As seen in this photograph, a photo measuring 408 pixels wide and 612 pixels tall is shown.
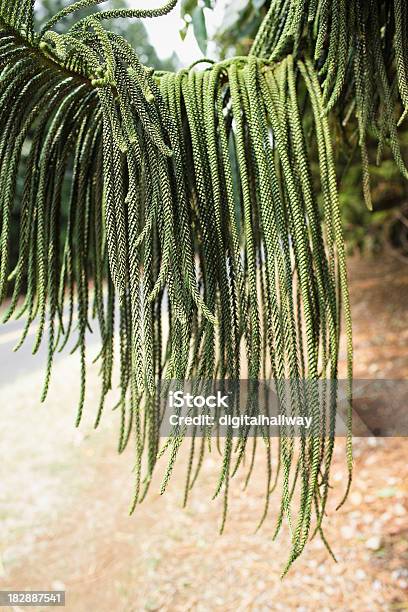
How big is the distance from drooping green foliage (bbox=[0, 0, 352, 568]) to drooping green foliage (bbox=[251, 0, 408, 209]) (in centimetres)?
4

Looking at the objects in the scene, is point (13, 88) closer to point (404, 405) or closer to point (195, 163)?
point (195, 163)

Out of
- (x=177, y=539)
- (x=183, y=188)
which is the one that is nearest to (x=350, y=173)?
(x=177, y=539)

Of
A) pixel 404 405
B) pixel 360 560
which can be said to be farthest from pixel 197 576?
pixel 404 405

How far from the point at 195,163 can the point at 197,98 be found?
0.38 feet

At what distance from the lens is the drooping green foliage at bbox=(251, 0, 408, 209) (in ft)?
2.79

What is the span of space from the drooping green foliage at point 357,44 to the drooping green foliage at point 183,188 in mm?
38

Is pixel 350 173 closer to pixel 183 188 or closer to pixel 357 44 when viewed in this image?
pixel 357 44

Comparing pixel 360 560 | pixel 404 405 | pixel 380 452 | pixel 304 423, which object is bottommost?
pixel 360 560

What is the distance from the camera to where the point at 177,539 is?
6.59 ft

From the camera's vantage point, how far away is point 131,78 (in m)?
0.77

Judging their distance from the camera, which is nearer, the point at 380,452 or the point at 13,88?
the point at 13,88

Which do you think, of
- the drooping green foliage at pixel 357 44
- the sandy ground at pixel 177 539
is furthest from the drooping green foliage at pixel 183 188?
the sandy ground at pixel 177 539

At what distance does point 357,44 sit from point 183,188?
0.40 m

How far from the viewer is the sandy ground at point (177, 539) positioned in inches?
63.9
